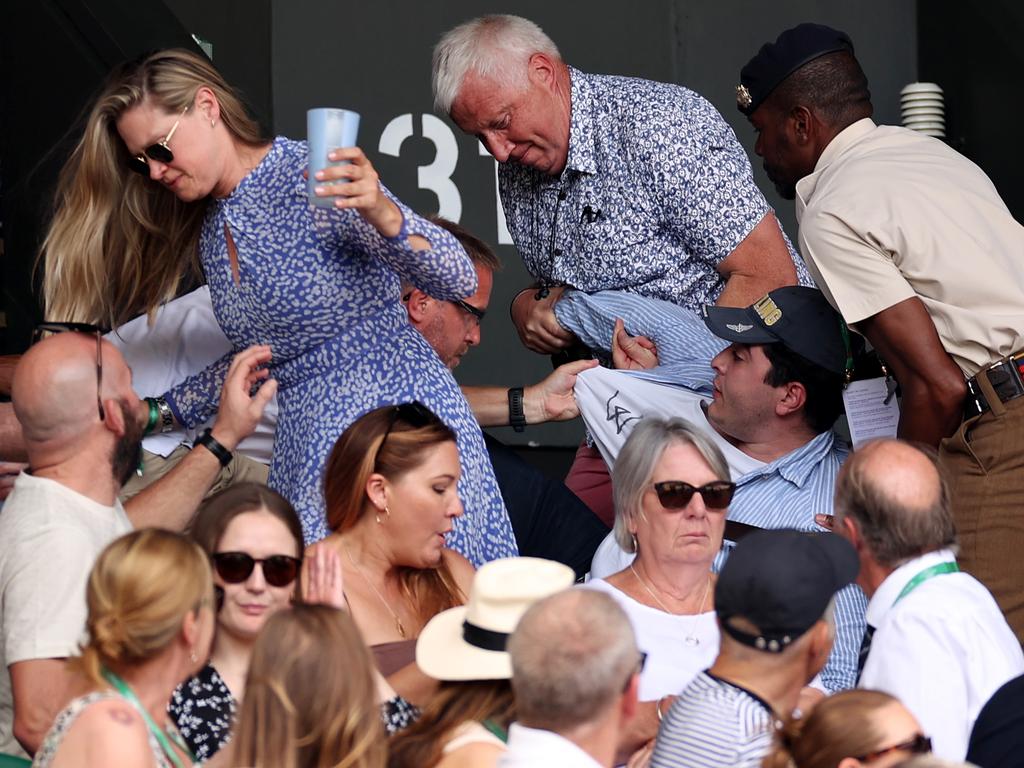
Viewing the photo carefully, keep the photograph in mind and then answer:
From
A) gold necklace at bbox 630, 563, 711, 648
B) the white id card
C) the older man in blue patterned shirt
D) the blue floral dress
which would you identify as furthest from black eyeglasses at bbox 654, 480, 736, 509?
the older man in blue patterned shirt

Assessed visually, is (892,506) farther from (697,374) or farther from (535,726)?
(697,374)

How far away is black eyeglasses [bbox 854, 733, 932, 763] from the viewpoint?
94.6 inches

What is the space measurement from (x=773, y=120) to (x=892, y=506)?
1513mm

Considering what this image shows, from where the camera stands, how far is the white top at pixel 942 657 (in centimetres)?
290

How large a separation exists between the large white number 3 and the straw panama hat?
433 cm

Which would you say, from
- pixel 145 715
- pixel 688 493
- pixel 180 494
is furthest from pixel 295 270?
pixel 145 715

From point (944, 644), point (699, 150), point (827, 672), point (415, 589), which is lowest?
point (827, 672)

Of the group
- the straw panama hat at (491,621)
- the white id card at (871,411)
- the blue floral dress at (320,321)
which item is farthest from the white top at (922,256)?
the straw panama hat at (491,621)

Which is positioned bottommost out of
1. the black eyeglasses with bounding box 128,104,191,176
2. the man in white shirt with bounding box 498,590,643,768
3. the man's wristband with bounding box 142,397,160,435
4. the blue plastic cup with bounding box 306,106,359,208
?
the man's wristband with bounding box 142,397,160,435

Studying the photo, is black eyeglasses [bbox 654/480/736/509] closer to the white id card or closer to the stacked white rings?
the white id card

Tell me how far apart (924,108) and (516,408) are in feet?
9.95

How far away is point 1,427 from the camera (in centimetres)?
454

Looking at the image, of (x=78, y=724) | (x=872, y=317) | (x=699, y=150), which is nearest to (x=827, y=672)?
(x=872, y=317)

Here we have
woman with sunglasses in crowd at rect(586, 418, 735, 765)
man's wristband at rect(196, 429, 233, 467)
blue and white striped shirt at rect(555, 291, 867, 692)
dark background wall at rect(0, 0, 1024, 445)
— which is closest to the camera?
woman with sunglasses in crowd at rect(586, 418, 735, 765)
